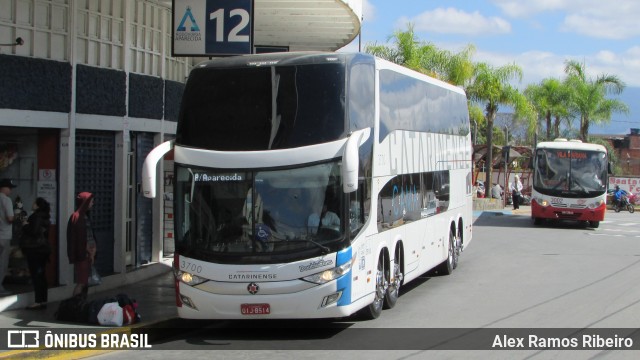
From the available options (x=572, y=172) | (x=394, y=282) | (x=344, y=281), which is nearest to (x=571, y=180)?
(x=572, y=172)

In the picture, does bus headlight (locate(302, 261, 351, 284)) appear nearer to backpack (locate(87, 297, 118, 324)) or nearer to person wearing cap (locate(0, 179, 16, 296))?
backpack (locate(87, 297, 118, 324))

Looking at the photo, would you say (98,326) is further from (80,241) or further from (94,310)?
(80,241)

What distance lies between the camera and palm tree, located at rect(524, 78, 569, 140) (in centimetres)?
5256

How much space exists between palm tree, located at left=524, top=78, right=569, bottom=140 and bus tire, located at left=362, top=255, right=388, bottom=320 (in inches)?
1686

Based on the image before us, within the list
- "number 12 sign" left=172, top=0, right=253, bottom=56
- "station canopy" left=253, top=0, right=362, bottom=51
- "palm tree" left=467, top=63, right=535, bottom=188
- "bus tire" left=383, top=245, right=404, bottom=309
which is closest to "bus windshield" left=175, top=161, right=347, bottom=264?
"bus tire" left=383, top=245, right=404, bottom=309

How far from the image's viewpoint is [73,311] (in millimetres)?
11477

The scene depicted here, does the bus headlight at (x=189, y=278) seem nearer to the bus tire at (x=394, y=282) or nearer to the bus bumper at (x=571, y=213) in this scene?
the bus tire at (x=394, y=282)

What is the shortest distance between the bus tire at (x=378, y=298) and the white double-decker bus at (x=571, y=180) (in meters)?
19.5

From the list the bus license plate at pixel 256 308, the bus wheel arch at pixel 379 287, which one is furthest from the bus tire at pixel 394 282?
the bus license plate at pixel 256 308

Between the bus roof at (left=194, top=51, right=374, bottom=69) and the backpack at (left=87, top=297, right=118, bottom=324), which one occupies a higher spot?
the bus roof at (left=194, top=51, right=374, bottom=69)

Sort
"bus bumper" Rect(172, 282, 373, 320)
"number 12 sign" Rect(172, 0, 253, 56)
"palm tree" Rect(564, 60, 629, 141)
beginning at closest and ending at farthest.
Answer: "bus bumper" Rect(172, 282, 373, 320), "number 12 sign" Rect(172, 0, 253, 56), "palm tree" Rect(564, 60, 629, 141)

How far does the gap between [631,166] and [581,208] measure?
2334 inches

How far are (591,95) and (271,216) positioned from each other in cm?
4521

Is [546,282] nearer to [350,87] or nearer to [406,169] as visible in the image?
[406,169]
